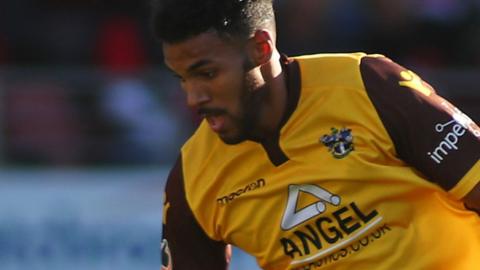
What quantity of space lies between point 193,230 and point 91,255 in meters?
5.07

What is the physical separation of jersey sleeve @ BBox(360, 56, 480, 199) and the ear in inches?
13.2

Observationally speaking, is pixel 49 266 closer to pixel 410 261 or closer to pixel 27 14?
pixel 27 14

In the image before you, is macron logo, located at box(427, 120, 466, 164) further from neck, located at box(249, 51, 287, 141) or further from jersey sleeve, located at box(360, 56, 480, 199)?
neck, located at box(249, 51, 287, 141)

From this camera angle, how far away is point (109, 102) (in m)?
9.12

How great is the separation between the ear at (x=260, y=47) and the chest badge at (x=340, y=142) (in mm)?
323

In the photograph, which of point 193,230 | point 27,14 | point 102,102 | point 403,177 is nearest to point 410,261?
point 403,177

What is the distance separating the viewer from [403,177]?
3.97m

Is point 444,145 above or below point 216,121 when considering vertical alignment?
below

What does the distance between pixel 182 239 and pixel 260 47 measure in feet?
2.38

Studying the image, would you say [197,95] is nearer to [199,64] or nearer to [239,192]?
[199,64]

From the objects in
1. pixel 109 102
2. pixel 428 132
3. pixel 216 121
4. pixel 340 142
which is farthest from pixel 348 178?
pixel 109 102

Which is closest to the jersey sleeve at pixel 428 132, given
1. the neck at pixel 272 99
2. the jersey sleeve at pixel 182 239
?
the neck at pixel 272 99

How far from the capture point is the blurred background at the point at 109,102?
356 inches

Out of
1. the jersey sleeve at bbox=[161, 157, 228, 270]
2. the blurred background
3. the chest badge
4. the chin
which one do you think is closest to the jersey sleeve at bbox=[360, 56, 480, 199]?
the chest badge
